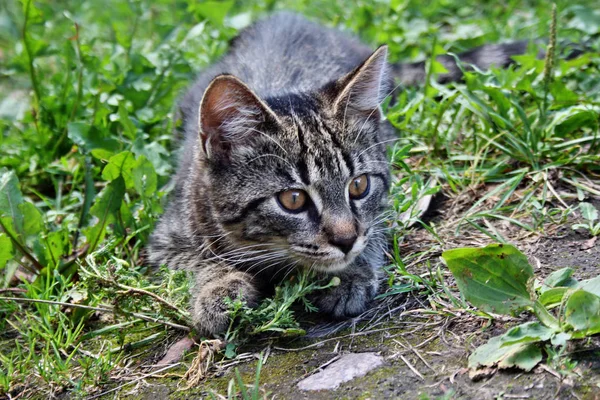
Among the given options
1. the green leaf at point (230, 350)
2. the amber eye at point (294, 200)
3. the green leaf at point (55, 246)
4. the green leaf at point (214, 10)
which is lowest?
→ the green leaf at point (230, 350)

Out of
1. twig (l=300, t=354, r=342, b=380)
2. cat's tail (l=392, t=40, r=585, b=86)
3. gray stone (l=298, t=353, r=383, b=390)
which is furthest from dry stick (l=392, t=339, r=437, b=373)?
cat's tail (l=392, t=40, r=585, b=86)

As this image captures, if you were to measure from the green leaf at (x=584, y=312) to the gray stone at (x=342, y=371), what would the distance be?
0.74 m

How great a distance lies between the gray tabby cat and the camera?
119 inches

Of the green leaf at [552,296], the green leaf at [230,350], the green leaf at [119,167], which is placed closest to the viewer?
the green leaf at [552,296]

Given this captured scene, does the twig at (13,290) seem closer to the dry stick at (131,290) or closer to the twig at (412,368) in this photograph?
the dry stick at (131,290)

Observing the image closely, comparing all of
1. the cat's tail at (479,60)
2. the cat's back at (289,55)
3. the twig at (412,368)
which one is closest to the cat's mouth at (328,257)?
the twig at (412,368)

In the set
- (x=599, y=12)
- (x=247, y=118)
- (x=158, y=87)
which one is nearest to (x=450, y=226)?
(x=247, y=118)

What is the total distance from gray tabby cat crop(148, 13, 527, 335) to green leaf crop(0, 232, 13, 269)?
721 millimetres

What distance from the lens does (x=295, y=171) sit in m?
3.11

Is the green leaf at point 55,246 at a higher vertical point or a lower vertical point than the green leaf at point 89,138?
lower

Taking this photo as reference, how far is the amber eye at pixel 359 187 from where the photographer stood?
10.5ft

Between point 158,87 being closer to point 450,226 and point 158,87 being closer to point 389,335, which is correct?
point 450,226

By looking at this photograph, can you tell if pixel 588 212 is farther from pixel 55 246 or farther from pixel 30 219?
pixel 30 219

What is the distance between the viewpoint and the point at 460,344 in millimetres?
2617
